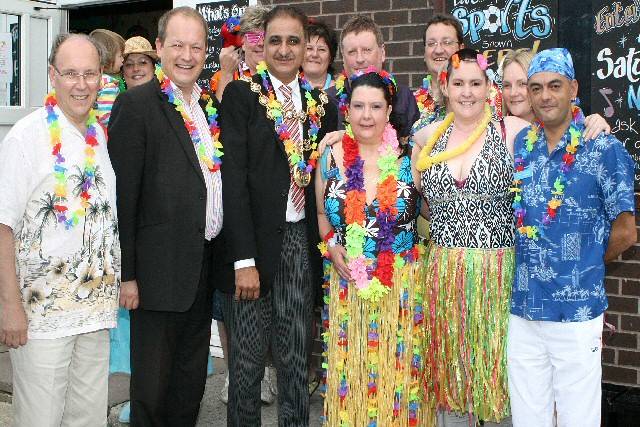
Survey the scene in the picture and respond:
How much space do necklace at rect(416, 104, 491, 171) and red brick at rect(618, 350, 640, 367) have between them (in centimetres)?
195

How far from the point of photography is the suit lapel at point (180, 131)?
11.3 ft

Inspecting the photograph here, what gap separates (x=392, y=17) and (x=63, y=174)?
277 centimetres

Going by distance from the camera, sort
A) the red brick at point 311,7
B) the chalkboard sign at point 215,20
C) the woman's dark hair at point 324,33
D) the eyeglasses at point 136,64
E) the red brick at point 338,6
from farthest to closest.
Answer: the chalkboard sign at point 215,20 < the eyeglasses at point 136,64 < the red brick at point 311,7 < the red brick at point 338,6 < the woman's dark hair at point 324,33

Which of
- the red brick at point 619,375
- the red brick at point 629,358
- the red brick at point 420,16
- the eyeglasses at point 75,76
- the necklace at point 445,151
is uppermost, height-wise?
the red brick at point 420,16

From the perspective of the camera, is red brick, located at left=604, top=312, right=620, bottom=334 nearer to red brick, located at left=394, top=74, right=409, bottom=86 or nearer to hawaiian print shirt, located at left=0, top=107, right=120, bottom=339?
red brick, located at left=394, top=74, right=409, bottom=86

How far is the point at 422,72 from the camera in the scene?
16.2 ft

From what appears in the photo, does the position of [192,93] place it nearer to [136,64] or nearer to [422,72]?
[422,72]

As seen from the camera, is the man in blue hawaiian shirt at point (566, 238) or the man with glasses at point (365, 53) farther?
the man with glasses at point (365, 53)

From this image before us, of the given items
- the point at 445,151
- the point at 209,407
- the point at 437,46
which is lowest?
the point at 209,407

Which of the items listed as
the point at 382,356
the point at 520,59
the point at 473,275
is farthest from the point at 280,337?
the point at 520,59

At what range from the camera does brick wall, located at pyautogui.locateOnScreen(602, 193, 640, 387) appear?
4477 millimetres

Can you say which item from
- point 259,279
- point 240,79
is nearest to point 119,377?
point 259,279

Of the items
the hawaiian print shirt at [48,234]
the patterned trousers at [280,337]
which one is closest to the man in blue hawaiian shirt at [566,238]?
the patterned trousers at [280,337]

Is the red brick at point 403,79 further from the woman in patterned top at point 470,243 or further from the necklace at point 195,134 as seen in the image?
the necklace at point 195,134
